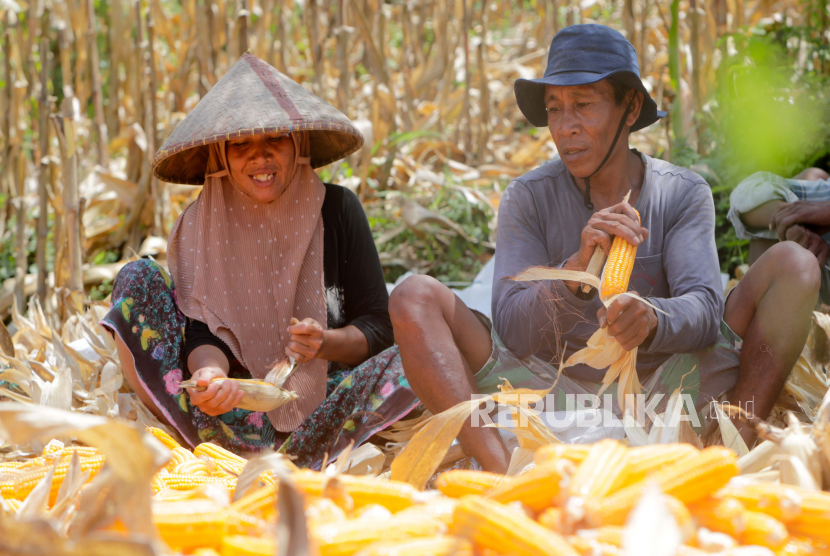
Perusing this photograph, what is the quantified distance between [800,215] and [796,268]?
0.72 m

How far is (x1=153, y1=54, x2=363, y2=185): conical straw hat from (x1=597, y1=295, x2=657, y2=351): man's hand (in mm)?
1223

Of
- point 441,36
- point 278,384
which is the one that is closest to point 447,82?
point 441,36

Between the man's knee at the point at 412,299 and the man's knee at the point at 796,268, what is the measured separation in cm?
101

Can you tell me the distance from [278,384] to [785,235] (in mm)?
1997

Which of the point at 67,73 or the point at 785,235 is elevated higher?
the point at 67,73

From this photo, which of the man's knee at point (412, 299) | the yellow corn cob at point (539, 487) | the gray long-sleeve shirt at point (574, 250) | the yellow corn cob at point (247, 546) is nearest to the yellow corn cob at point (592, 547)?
the yellow corn cob at point (539, 487)

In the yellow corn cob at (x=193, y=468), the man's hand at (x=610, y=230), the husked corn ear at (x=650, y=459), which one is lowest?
the yellow corn cob at (x=193, y=468)

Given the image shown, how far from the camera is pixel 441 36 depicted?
6.12m

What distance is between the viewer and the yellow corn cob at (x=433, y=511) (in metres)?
1.42

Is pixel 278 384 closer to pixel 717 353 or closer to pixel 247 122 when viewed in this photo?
pixel 247 122

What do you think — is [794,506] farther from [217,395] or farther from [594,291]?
[217,395]

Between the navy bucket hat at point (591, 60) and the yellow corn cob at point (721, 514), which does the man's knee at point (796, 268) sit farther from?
the yellow corn cob at point (721, 514)

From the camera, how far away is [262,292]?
2783 mm

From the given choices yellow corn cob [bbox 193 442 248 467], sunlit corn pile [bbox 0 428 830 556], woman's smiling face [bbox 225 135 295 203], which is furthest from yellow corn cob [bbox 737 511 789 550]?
woman's smiling face [bbox 225 135 295 203]
